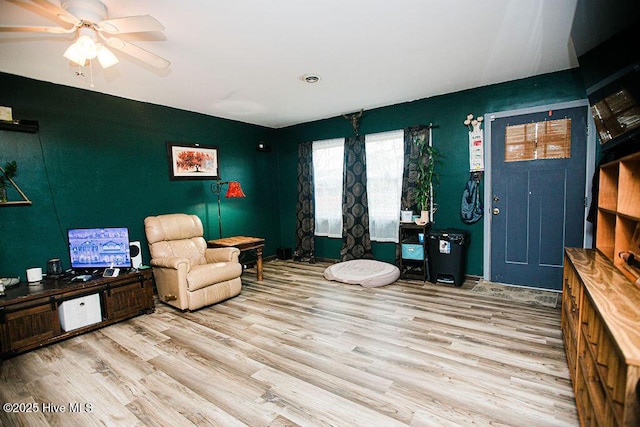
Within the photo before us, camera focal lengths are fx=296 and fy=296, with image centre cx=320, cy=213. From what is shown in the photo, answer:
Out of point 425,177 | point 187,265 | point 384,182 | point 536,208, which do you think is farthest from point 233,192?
point 536,208

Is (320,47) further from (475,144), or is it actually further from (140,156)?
(140,156)

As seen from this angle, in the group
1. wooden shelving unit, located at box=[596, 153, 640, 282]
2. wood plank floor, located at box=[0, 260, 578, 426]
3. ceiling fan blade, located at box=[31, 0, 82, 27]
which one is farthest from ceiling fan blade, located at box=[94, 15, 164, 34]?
wooden shelving unit, located at box=[596, 153, 640, 282]

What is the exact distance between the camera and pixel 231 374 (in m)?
2.14

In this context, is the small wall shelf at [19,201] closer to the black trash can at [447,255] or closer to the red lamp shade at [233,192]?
the red lamp shade at [233,192]

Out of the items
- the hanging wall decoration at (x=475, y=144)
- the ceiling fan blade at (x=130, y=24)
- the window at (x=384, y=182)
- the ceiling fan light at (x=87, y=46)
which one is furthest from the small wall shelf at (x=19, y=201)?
the hanging wall decoration at (x=475, y=144)

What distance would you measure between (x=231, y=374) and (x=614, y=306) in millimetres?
2235

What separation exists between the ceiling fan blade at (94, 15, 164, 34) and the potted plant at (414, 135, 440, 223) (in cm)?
343

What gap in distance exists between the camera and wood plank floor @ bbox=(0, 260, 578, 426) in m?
1.73

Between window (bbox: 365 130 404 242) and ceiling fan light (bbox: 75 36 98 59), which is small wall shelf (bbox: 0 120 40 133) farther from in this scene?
window (bbox: 365 130 404 242)

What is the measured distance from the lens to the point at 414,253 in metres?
4.12

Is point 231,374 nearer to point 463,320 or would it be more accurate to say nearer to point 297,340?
point 297,340

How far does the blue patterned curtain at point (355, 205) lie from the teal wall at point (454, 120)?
0.71ft

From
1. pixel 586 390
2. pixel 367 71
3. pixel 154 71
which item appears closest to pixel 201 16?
pixel 154 71

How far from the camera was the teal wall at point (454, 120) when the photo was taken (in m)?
3.44
